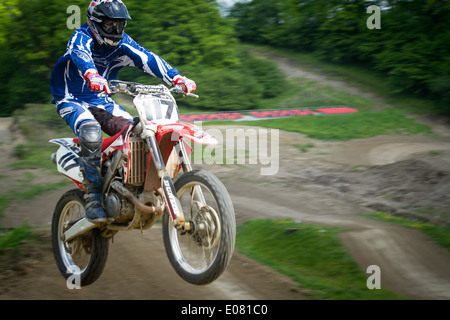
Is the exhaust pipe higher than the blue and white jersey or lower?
lower

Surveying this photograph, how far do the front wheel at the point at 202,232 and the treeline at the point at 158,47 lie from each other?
41.0 feet

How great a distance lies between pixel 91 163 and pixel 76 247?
1060 millimetres

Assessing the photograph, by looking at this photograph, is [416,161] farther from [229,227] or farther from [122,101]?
[122,101]

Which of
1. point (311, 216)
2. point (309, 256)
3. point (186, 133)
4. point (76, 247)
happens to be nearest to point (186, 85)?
point (186, 133)

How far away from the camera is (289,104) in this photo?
18547mm

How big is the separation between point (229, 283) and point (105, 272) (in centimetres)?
134

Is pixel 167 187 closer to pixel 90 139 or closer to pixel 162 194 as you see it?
pixel 162 194

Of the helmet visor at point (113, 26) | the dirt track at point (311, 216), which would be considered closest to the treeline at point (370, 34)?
the dirt track at point (311, 216)

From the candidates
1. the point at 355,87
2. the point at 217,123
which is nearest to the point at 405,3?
the point at 355,87

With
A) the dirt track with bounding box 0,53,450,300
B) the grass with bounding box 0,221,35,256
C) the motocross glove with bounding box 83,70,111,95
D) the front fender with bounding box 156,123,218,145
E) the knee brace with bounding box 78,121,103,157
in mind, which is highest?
the motocross glove with bounding box 83,70,111,95

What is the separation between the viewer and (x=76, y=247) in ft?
18.1

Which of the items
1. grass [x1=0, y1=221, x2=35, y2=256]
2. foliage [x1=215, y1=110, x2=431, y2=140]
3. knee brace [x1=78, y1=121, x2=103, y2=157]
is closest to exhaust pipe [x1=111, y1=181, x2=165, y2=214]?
knee brace [x1=78, y1=121, x2=103, y2=157]

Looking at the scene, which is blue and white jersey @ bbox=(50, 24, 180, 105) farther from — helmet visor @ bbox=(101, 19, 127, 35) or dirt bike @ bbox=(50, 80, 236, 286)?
dirt bike @ bbox=(50, 80, 236, 286)

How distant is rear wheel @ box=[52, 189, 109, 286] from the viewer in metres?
5.12
